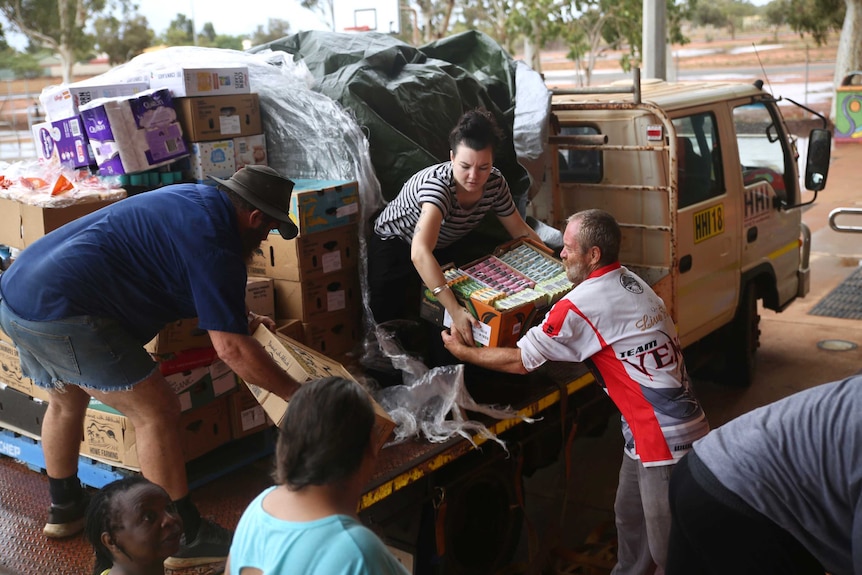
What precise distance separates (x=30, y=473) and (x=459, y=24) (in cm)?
3206

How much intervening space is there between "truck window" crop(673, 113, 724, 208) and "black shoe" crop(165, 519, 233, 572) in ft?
11.1

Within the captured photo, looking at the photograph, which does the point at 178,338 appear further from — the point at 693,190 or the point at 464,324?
the point at 693,190

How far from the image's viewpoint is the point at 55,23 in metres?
25.5

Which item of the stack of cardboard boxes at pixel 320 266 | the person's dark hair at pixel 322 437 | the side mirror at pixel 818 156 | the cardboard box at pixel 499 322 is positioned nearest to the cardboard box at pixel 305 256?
the stack of cardboard boxes at pixel 320 266

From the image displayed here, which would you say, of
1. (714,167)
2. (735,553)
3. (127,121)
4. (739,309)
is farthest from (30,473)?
(739,309)

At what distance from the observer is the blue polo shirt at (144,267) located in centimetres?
303

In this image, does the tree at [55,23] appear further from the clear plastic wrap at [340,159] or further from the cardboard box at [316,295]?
the cardboard box at [316,295]

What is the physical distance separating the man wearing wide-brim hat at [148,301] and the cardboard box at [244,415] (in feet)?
1.26

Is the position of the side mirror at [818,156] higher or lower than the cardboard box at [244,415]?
higher

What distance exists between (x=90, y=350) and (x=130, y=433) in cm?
41

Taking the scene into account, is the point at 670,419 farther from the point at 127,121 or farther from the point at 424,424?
the point at 127,121

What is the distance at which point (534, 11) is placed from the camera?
1745 centimetres

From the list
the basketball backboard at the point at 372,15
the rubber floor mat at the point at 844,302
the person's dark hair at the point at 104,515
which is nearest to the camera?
the person's dark hair at the point at 104,515

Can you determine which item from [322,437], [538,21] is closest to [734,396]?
[322,437]
